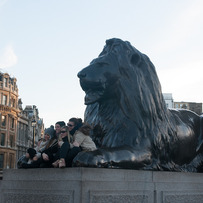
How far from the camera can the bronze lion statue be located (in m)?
4.93

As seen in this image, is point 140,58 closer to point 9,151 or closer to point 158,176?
point 158,176

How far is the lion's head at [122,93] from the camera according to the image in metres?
5.05

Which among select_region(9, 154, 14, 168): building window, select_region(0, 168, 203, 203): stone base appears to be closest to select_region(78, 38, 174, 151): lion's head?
select_region(0, 168, 203, 203): stone base

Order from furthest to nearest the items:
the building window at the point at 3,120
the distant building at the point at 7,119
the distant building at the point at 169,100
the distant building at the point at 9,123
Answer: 1. the distant building at the point at 169,100
2. the building window at the point at 3,120
3. the distant building at the point at 9,123
4. the distant building at the point at 7,119

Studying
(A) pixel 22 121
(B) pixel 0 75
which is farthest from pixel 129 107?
(A) pixel 22 121

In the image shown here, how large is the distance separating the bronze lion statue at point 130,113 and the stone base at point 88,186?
0.72 feet

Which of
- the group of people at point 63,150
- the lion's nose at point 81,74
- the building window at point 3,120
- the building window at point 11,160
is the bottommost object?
the building window at point 11,160

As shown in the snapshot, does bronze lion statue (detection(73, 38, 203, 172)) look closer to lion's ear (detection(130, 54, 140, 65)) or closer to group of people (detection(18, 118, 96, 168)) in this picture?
lion's ear (detection(130, 54, 140, 65))

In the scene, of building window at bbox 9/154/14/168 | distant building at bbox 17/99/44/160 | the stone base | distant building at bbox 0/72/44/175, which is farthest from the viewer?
distant building at bbox 17/99/44/160

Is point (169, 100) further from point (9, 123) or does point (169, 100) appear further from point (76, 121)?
point (76, 121)

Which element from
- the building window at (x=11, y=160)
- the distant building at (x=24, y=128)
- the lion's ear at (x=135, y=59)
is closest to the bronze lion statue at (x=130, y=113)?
the lion's ear at (x=135, y=59)

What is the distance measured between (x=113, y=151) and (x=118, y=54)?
1.61 metres

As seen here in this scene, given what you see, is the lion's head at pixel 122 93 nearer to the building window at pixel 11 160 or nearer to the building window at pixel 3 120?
the building window at pixel 3 120

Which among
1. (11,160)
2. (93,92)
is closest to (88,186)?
(93,92)
